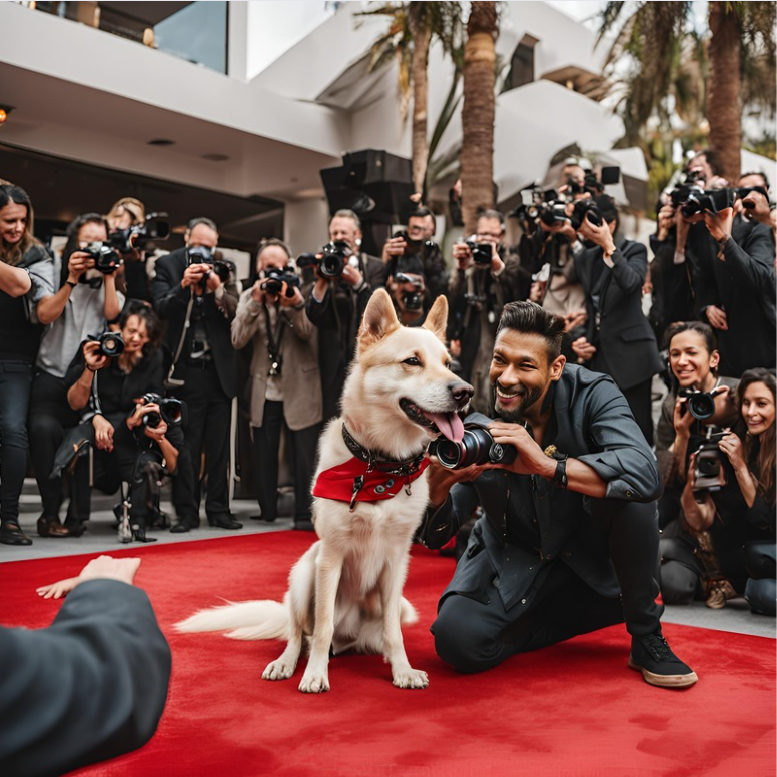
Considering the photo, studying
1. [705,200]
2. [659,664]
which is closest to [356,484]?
[659,664]

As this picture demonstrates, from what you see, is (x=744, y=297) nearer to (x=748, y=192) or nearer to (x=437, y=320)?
(x=748, y=192)

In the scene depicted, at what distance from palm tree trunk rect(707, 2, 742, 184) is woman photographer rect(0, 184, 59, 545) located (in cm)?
725

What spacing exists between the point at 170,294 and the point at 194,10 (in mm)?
5499

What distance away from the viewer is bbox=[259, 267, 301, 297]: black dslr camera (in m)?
4.95

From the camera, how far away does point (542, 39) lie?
54.7ft

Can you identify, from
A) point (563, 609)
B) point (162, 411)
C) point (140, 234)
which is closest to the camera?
point (563, 609)

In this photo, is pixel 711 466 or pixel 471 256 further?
pixel 471 256

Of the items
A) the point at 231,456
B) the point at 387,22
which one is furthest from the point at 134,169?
the point at 231,456

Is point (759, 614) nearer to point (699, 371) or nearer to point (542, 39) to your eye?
point (699, 371)

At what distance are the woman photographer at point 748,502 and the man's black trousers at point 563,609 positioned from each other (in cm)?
97

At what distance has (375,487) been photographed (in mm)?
2484

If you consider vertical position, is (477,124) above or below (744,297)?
above

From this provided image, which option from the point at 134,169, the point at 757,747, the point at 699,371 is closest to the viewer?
the point at 757,747

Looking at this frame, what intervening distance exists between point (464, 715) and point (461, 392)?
0.88 m
